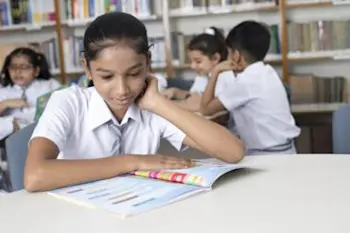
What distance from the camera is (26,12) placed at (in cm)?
448

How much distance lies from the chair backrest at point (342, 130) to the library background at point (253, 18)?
2132mm

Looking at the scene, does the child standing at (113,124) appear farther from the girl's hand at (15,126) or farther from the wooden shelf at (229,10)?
the wooden shelf at (229,10)

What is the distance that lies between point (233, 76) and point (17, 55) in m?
1.48

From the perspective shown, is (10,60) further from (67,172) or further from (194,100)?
(67,172)

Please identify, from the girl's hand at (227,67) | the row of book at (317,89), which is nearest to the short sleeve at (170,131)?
the girl's hand at (227,67)

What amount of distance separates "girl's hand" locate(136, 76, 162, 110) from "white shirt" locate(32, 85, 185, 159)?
0.04 meters

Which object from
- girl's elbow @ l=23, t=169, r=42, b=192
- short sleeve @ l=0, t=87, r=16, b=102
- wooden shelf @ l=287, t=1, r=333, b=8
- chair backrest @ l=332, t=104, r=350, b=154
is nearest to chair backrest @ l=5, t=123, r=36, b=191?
girl's elbow @ l=23, t=169, r=42, b=192

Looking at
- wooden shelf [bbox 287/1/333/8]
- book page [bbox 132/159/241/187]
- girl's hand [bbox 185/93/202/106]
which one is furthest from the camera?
wooden shelf [bbox 287/1/333/8]

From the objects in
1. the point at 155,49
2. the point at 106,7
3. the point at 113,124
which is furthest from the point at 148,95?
the point at 106,7

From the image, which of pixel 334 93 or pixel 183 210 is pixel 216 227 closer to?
pixel 183 210

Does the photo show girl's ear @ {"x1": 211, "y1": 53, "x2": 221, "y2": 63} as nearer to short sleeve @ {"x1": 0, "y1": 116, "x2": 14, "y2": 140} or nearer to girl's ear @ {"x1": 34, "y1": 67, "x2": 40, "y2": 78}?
girl's ear @ {"x1": 34, "y1": 67, "x2": 40, "y2": 78}

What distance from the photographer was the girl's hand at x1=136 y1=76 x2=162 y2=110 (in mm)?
1440

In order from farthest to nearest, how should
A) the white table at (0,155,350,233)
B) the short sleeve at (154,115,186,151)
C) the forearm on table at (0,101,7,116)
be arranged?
the forearm on table at (0,101,7,116) → the short sleeve at (154,115,186,151) → the white table at (0,155,350,233)

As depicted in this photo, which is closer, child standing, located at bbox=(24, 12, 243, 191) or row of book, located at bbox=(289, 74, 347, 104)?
child standing, located at bbox=(24, 12, 243, 191)
